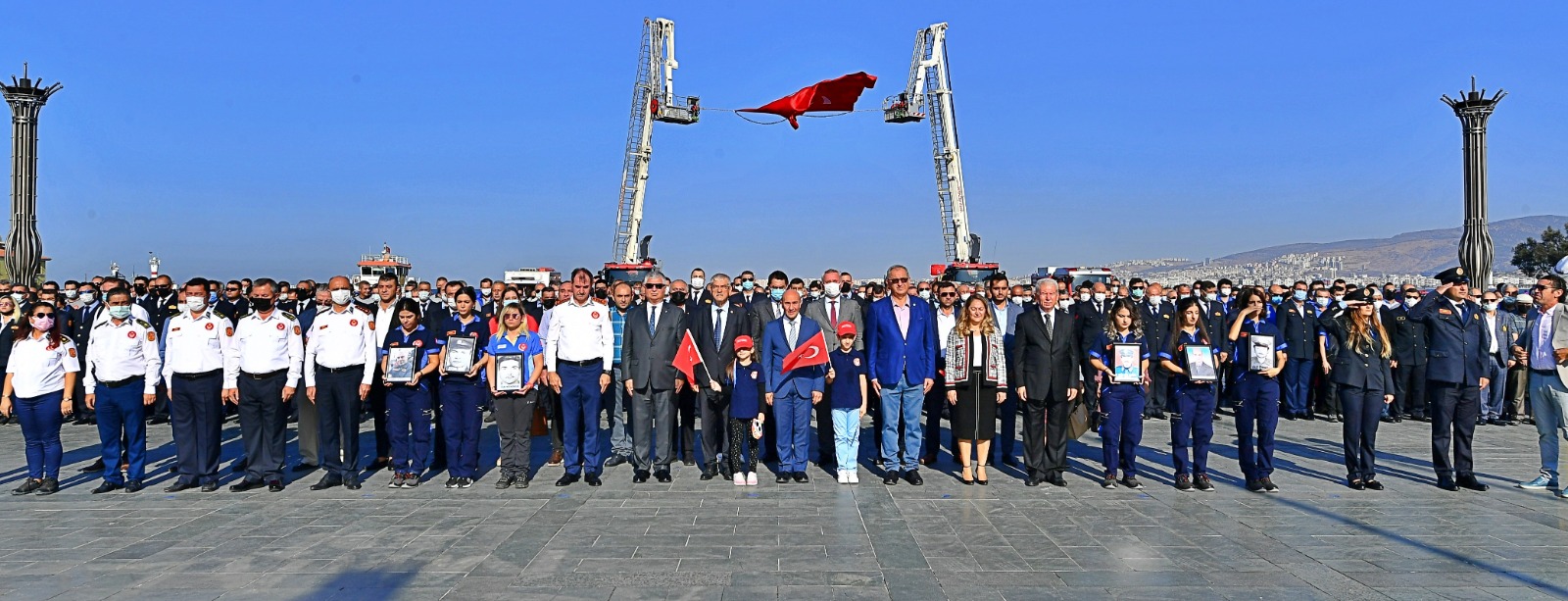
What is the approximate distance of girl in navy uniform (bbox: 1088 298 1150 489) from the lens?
7.90m

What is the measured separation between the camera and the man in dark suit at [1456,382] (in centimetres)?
783

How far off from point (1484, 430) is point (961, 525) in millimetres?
9136

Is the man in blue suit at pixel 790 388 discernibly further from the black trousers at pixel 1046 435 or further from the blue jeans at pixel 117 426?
the blue jeans at pixel 117 426

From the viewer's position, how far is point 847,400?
8.17m

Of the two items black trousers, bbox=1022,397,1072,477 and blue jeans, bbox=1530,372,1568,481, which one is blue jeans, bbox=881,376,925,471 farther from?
blue jeans, bbox=1530,372,1568,481

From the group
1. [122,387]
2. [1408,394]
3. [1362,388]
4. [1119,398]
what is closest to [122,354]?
[122,387]

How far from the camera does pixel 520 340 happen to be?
8094mm

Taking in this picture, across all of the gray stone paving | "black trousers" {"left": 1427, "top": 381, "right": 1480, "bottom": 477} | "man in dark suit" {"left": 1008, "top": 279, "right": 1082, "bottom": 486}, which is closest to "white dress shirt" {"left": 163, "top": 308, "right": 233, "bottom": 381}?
the gray stone paving

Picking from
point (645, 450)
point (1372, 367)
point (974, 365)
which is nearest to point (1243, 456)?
point (1372, 367)

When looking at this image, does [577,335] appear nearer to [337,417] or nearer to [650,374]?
[650,374]

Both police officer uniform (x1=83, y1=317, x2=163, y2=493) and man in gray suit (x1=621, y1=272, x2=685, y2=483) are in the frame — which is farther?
man in gray suit (x1=621, y1=272, x2=685, y2=483)

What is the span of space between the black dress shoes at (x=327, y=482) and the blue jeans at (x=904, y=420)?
474 cm

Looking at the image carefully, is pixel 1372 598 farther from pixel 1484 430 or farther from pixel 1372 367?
pixel 1484 430

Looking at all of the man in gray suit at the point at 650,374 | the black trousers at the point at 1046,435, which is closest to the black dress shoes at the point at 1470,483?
the black trousers at the point at 1046,435
